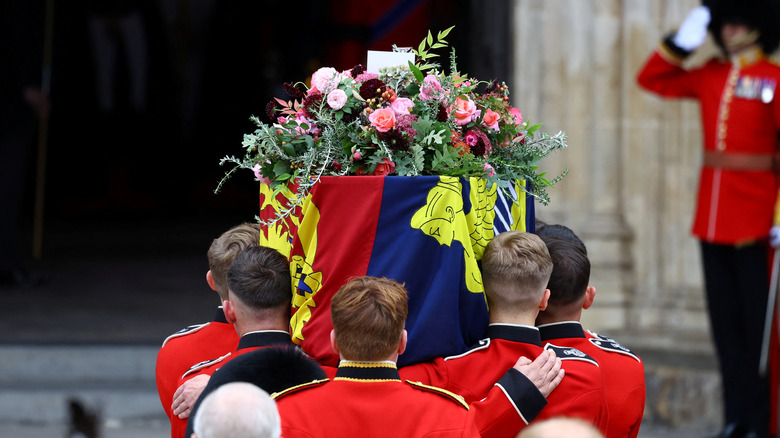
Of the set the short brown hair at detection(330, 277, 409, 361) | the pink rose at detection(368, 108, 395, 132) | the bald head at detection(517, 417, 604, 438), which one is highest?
the pink rose at detection(368, 108, 395, 132)

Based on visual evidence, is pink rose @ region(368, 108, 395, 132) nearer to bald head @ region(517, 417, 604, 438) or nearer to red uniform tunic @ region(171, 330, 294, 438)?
red uniform tunic @ region(171, 330, 294, 438)

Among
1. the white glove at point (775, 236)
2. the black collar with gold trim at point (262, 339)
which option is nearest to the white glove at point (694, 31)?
the white glove at point (775, 236)

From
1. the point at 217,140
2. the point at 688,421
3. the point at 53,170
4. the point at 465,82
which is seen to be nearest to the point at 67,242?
the point at 53,170

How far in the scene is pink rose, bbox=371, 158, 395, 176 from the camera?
2980mm

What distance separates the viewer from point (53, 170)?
39.9 ft

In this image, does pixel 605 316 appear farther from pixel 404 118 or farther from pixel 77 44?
pixel 77 44

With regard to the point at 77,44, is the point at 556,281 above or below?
below

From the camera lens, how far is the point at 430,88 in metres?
3.08

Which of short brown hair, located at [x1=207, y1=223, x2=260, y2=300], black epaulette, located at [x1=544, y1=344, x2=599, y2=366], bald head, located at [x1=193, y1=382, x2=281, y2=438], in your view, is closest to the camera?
bald head, located at [x1=193, y1=382, x2=281, y2=438]

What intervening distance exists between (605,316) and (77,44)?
24.1 feet

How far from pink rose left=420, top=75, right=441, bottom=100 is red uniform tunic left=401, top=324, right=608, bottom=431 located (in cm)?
64

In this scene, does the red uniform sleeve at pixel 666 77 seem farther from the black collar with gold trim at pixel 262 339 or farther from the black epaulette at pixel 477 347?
the black collar with gold trim at pixel 262 339

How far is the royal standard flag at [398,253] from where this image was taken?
2924 millimetres

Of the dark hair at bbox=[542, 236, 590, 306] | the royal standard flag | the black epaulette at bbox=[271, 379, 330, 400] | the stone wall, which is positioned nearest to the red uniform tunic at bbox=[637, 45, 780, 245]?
the stone wall
